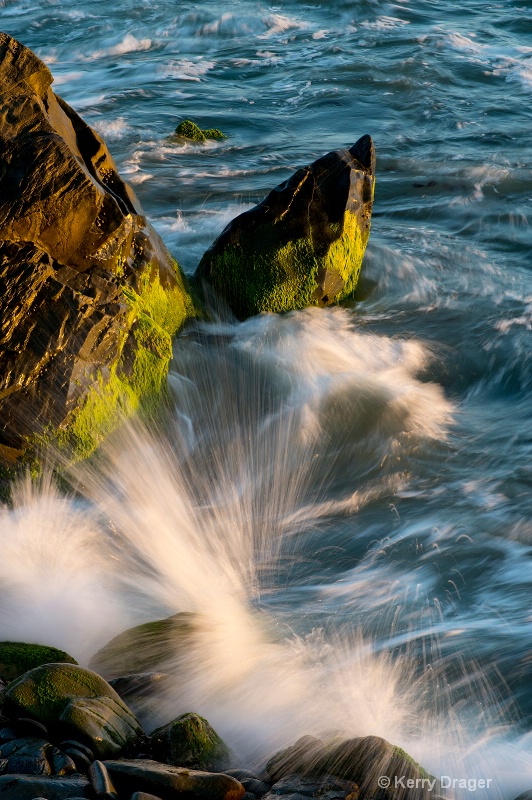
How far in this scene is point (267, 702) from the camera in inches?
145

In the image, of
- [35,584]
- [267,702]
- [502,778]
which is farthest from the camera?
[35,584]

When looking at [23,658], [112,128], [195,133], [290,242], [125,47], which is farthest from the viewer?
[125,47]

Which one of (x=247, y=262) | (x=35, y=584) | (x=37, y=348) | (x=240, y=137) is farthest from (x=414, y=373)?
(x=240, y=137)

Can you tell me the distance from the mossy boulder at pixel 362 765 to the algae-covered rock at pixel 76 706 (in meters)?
0.58

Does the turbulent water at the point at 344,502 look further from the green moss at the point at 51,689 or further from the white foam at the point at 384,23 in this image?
the white foam at the point at 384,23

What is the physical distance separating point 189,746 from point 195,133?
10195 mm

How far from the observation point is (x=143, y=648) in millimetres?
3855

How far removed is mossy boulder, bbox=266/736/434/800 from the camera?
3.02 meters

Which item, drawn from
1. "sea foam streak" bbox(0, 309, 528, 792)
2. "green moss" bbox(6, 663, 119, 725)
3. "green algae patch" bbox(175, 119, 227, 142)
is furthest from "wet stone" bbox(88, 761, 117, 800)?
"green algae patch" bbox(175, 119, 227, 142)

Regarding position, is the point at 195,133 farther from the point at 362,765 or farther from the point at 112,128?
the point at 362,765

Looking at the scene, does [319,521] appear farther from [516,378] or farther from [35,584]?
[516,378]

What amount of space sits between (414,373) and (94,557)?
119 inches

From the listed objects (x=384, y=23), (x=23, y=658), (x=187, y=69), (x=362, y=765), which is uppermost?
(x=384, y=23)

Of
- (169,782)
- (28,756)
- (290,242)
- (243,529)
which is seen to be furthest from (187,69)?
(169,782)
